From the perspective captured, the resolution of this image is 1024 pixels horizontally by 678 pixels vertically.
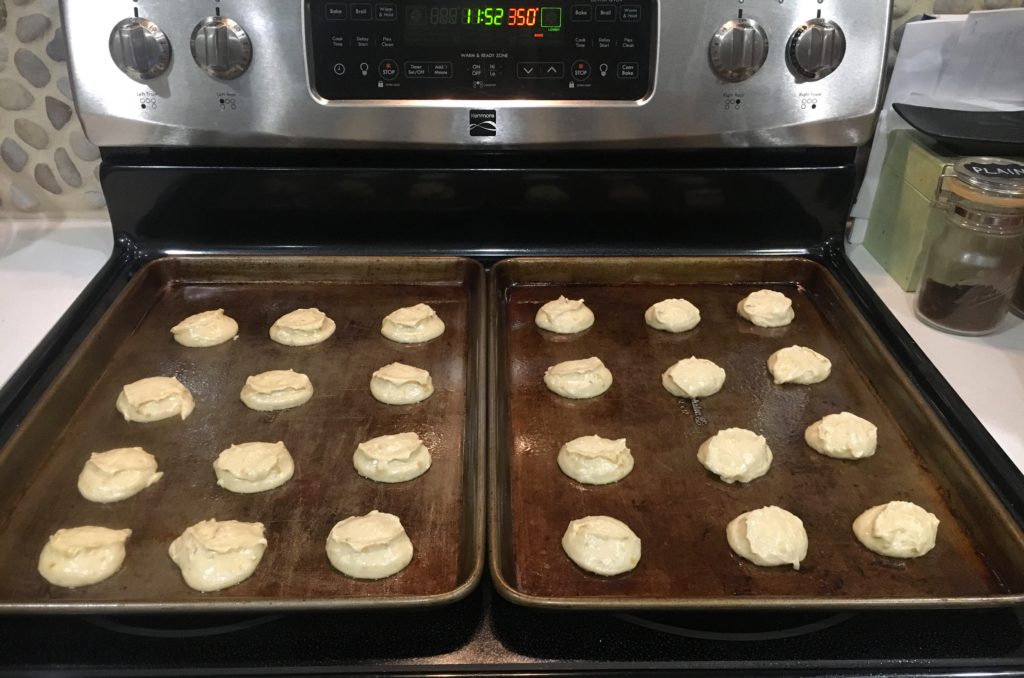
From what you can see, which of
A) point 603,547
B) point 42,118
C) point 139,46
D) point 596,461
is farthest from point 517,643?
point 42,118

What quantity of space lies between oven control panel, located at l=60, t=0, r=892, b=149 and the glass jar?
7.5 inches

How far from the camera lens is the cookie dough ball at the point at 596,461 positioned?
3.53ft

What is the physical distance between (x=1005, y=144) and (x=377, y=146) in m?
1.06

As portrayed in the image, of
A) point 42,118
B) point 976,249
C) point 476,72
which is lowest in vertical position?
point 976,249

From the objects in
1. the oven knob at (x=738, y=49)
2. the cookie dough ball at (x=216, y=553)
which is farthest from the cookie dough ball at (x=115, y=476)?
the oven knob at (x=738, y=49)

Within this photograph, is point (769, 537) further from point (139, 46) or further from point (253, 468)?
point (139, 46)

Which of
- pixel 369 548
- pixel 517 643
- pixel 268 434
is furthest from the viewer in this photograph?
pixel 268 434

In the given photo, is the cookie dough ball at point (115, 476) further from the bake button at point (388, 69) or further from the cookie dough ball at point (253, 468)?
the bake button at point (388, 69)

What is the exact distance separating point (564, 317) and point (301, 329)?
445 mm

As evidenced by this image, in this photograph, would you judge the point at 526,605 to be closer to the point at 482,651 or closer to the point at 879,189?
the point at 482,651

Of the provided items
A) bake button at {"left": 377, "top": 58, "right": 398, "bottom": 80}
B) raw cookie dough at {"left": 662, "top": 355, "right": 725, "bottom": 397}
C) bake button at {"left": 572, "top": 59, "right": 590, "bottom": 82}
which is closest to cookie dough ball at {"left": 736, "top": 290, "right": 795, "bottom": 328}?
raw cookie dough at {"left": 662, "top": 355, "right": 725, "bottom": 397}

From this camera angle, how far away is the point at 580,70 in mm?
1263

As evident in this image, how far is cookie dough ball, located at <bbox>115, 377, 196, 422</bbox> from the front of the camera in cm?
117

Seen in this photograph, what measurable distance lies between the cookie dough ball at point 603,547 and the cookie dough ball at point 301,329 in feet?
1.97
